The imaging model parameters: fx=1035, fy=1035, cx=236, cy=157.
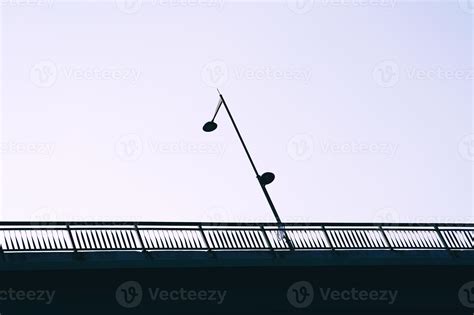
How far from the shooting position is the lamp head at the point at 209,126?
39312mm

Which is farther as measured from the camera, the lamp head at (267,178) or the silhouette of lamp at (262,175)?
the lamp head at (267,178)

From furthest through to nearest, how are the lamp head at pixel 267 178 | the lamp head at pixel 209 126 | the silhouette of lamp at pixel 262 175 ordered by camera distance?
the lamp head at pixel 209 126 → the lamp head at pixel 267 178 → the silhouette of lamp at pixel 262 175

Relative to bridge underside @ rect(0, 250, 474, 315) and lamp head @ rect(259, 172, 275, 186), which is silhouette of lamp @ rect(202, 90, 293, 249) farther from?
bridge underside @ rect(0, 250, 474, 315)

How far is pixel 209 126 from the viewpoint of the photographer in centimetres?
3953

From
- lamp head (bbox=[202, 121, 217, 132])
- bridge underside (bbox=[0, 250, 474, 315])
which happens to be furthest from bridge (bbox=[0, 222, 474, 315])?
lamp head (bbox=[202, 121, 217, 132])

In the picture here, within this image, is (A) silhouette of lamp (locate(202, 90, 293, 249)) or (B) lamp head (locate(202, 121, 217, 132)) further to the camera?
(B) lamp head (locate(202, 121, 217, 132))

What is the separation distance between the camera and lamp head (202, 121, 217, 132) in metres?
39.3

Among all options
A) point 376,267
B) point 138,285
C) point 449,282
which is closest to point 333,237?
point 376,267

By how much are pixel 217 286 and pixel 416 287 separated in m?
6.81

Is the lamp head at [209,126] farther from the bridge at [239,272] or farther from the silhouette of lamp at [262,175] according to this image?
the bridge at [239,272]

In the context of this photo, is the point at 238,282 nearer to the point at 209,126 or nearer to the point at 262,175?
the point at 262,175

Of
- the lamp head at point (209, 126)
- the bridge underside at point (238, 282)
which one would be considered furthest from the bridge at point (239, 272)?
the lamp head at point (209, 126)

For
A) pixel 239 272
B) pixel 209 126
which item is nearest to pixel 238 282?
pixel 239 272

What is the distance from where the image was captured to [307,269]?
31.0 metres
